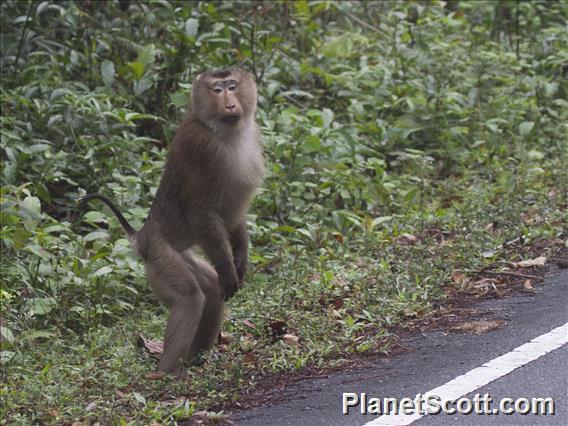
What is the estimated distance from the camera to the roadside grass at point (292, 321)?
5262 mm

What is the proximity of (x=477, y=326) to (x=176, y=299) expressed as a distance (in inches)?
61.0

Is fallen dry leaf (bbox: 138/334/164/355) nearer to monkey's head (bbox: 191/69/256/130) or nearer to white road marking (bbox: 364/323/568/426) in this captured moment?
monkey's head (bbox: 191/69/256/130)

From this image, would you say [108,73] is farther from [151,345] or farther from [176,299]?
[176,299]

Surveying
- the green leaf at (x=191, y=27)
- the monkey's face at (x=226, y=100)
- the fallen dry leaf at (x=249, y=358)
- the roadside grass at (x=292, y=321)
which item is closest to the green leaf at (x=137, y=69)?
the green leaf at (x=191, y=27)

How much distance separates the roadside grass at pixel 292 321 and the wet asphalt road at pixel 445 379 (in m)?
0.23

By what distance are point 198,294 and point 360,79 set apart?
5.32 metres

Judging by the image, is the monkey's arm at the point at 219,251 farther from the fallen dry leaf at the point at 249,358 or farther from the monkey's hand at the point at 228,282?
the fallen dry leaf at the point at 249,358

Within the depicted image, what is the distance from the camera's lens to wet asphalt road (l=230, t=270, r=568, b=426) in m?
4.65

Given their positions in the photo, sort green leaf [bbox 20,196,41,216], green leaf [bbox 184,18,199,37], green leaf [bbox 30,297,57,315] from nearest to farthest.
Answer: green leaf [bbox 30,297,57,315], green leaf [bbox 20,196,41,216], green leaf [bbox 184,18,199,37]

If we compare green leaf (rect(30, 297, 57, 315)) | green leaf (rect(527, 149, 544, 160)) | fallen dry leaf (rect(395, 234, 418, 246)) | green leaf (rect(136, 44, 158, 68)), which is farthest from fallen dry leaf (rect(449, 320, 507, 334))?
green leaf (rect(136, 44, 158, 68))

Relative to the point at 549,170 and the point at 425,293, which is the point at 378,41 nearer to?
the point at 549,170

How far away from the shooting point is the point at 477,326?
5.78 metres

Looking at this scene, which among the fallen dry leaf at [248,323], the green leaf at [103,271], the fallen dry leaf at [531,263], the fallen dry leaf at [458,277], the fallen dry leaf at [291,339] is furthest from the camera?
the green leaf at [103,271]

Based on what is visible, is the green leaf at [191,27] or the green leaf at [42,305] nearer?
the green leaf at [42,305]
